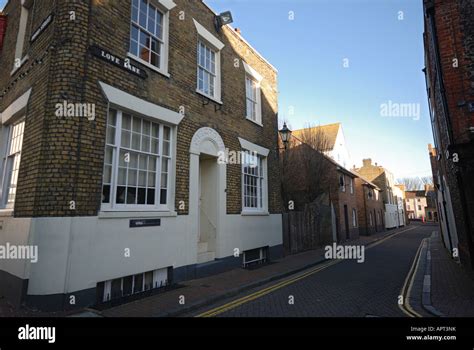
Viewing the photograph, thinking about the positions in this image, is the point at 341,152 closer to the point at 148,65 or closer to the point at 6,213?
the point at 148,65

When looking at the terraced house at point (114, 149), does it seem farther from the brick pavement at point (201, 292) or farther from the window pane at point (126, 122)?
the brick pavement at point (201, 292)

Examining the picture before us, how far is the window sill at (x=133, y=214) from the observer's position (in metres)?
5.94

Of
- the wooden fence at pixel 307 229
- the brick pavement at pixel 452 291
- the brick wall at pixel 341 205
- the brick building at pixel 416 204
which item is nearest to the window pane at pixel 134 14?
the brick pavement at pixel 452 291

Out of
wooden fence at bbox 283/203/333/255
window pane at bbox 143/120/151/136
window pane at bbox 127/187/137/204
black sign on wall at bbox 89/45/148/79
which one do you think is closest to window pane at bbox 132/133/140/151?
window pane at bbox 143/120/151/136

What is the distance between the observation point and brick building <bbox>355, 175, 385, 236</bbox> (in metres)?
28.9

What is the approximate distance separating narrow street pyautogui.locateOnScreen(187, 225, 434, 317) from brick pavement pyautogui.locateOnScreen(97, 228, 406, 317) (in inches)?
9.5

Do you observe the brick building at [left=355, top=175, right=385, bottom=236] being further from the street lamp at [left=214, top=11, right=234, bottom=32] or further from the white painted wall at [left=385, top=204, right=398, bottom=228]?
the street lamp at [left=214, top=11, right=234, bottom=32]

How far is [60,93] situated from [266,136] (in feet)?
28.8

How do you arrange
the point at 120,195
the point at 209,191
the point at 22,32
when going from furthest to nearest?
1. the point at 209,191
2. the point at 22,32
3. the point at 120,195

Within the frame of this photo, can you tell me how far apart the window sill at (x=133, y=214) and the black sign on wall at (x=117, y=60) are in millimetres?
3404

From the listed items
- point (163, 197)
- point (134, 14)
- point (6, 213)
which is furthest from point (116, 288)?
point (134, 14)

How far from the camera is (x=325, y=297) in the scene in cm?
675

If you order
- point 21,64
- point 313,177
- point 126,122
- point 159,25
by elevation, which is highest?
point 159,25

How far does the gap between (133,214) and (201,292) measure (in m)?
2.43
